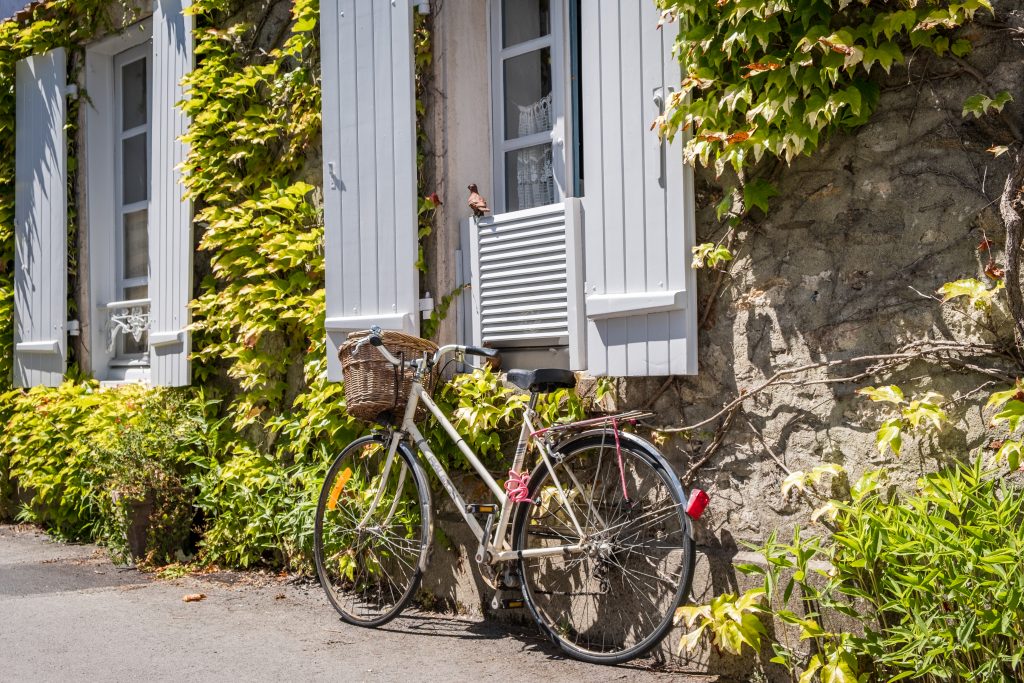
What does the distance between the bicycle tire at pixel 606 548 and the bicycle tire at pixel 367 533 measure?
64 cm

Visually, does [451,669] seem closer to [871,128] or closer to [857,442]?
[857,442]

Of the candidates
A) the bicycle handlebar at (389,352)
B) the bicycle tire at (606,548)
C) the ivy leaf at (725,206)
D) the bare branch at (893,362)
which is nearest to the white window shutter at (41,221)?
the bicycle handlebar at (389,352)

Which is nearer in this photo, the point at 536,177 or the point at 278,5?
the point at 536,177

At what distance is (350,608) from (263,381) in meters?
1.52

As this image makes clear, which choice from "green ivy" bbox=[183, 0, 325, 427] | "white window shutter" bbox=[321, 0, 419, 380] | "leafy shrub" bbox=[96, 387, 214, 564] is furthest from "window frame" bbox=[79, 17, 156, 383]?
"white window shutter" bbox=[321, 0, 419, 380]

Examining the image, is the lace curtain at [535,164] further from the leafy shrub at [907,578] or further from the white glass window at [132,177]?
the white glass window at [132,177]

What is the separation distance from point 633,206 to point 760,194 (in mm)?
495

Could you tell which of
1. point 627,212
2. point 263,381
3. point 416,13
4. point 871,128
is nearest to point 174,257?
point 263,381

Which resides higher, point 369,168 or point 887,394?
point 369,168

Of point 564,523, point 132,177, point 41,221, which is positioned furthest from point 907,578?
point 41,221

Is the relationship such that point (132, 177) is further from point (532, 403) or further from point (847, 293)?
point (847, 293)

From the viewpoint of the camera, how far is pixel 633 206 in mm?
4023

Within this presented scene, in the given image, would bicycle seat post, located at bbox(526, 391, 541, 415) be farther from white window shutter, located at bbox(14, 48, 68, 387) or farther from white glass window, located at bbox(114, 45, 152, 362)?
white window shutter, located at bbox(14, 48, 68, 387)

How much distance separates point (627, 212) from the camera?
13.3ft
